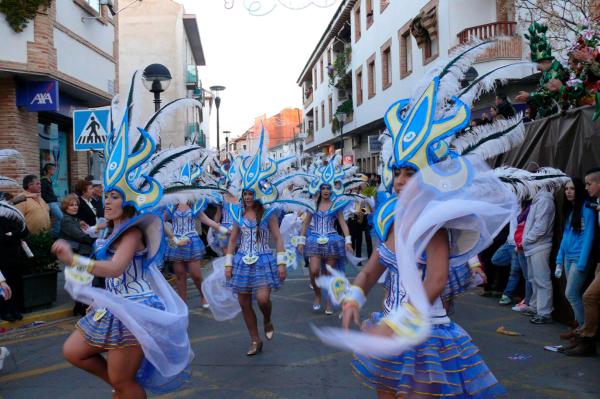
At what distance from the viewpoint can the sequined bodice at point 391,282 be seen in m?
3.06

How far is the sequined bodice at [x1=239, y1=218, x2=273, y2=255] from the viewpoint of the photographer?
19.8ft

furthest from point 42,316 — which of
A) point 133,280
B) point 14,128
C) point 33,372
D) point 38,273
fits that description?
point 14,128

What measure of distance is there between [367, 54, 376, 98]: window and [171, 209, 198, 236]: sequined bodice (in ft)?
63.0

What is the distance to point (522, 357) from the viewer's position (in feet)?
18.9

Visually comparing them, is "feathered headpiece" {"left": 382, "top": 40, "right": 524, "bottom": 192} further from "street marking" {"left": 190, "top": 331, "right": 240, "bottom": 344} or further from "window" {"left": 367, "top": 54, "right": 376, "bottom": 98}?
"window" {"left": 367, "top": 54, "right": 376, "bottom": 98}

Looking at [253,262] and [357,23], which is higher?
[357,23]

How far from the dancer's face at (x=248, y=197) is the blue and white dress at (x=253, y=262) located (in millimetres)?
185

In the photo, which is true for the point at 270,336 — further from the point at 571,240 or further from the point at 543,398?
the point at 571,240

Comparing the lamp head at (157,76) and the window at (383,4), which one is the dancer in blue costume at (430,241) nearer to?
the lamp head at (157,76)

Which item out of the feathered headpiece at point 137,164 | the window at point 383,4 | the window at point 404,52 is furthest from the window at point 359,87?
the feathered headpiece at point 137,164

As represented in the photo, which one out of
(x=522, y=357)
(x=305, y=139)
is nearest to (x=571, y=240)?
(x=522, y=357)

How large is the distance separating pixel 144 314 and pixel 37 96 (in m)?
10.5

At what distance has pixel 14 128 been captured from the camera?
39.7 feet

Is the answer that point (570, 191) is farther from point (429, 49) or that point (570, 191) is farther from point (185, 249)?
point (429, 49)
